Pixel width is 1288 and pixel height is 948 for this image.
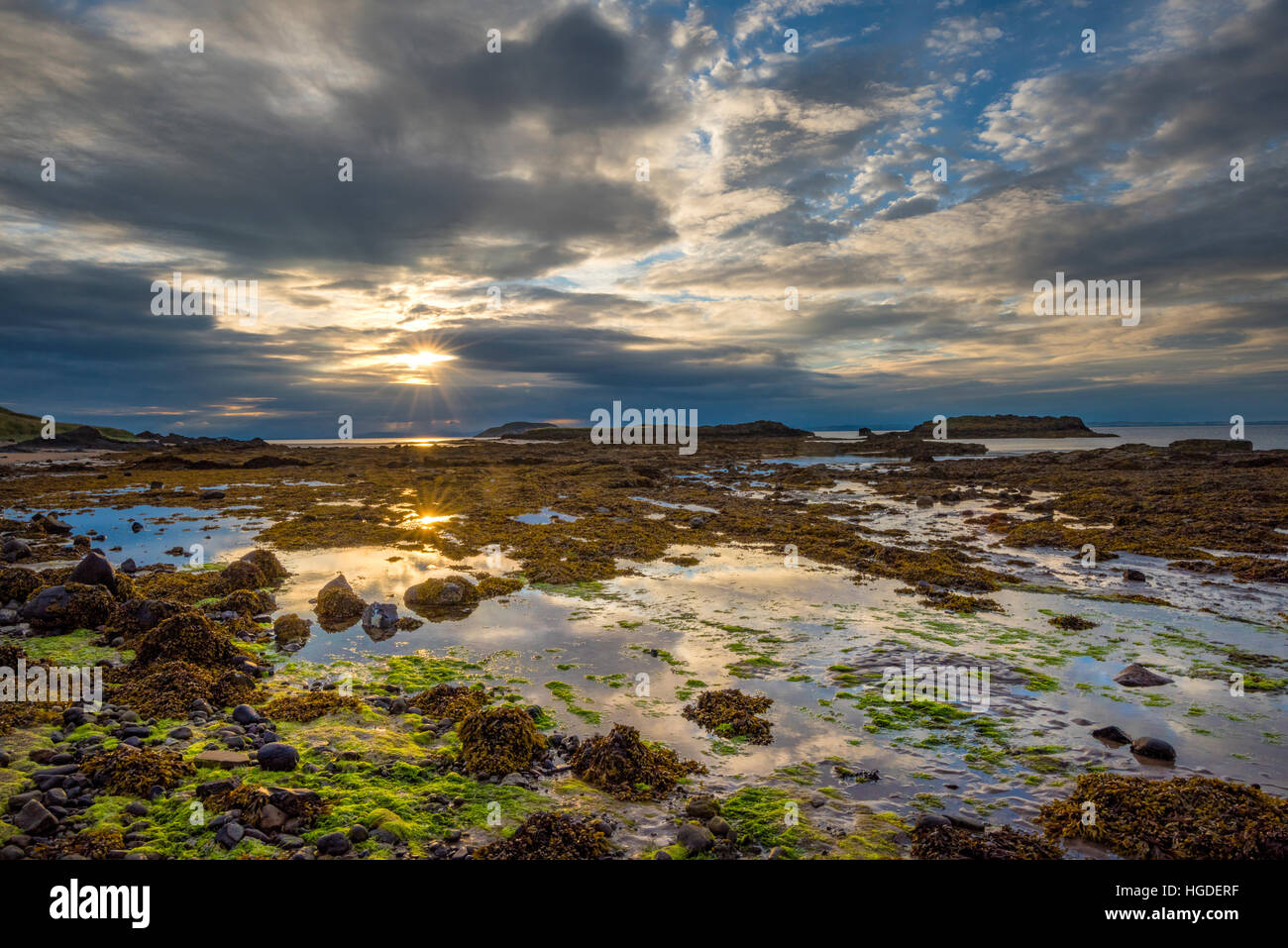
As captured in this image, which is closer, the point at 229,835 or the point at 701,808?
the point at 229,835

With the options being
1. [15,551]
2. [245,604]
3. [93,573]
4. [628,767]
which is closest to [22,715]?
[245,604]

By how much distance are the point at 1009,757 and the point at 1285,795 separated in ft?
7.86

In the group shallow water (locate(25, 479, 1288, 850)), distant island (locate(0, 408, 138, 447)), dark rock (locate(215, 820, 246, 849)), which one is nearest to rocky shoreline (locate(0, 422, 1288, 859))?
dark rock (locate(215, 820, 246, 849))

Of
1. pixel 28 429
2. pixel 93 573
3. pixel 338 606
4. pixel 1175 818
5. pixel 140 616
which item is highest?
pixel 28 429

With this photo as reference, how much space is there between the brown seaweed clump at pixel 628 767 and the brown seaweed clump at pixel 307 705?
358 cm

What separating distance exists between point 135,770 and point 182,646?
3712 mm

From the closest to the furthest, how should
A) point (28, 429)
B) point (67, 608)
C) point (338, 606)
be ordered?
point (67, 608)
point (338, 606)
point (28, 429)

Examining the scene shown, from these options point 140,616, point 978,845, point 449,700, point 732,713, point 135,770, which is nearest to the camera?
point 978,845

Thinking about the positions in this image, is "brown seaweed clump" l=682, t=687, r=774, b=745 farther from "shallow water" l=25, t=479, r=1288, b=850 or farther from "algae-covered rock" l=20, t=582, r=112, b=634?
"algae-covered rock" l=20, t=582, r=112, b=634

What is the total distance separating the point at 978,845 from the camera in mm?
4914

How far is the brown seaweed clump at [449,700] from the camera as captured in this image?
25.3 ft

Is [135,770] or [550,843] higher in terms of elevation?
[135,770]

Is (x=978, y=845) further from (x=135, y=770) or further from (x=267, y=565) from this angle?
(x=267, y=565)
